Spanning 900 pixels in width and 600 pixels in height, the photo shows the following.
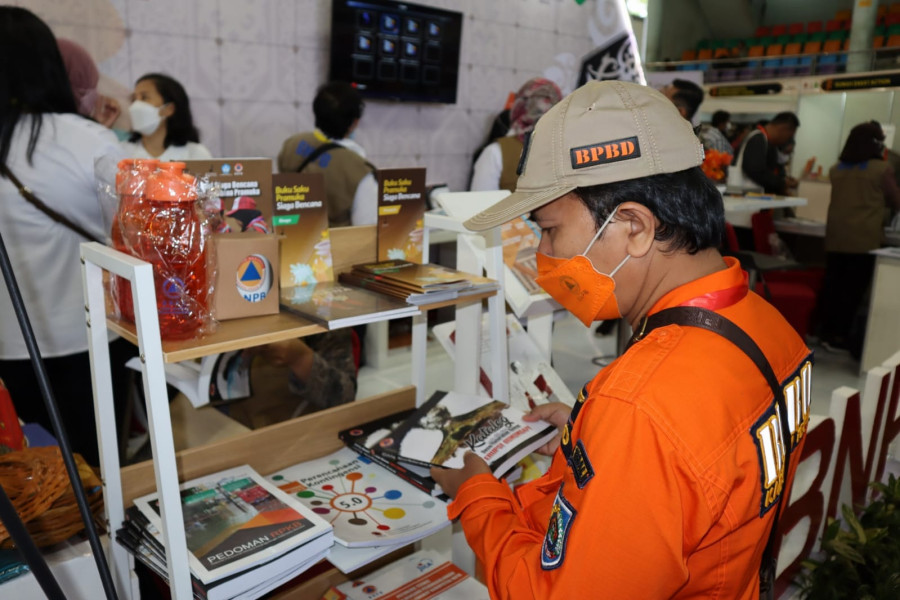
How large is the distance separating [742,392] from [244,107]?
4160mm

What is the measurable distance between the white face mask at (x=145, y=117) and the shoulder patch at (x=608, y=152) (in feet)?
9.42

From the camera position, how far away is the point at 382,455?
1629 mm

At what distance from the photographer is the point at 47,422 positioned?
2.14 meters

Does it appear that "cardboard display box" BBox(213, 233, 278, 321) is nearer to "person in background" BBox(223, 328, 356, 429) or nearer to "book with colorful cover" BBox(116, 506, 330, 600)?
"book with colorful cover" BBox(116, 506, 330, 600)

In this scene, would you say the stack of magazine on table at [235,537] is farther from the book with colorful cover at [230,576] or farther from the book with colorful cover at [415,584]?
the book with colorful cover at [415,584]

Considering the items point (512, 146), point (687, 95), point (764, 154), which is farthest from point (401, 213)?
point (764, 154)

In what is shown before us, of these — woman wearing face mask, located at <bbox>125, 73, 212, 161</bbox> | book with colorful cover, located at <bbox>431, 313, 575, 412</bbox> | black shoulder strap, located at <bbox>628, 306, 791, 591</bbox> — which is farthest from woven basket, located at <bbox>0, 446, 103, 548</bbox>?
woman wearing face mask, located at <bbox>125, 73, 212, 161</bbox>

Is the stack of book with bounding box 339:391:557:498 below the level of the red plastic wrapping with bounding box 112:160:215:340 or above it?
below

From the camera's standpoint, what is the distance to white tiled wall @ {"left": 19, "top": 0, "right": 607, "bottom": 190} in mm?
3883

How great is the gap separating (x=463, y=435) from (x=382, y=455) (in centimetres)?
20

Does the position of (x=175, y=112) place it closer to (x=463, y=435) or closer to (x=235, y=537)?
(x=463, y=435)

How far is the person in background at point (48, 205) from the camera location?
1.82 metres

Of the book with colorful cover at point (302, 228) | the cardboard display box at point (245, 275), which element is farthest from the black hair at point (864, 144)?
the cardboard display box at point (245, 275)

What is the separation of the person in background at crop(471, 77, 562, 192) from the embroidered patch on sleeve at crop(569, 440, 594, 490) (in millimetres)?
3170
